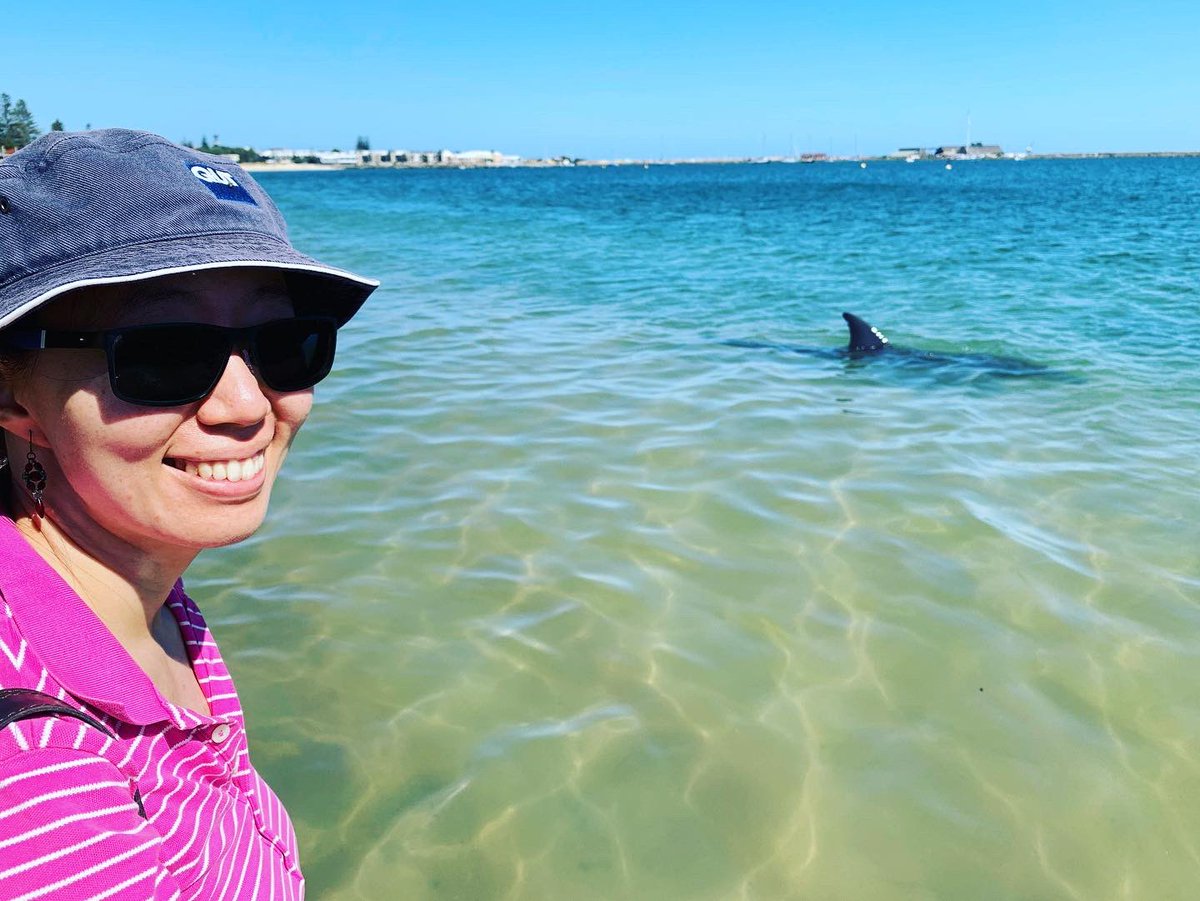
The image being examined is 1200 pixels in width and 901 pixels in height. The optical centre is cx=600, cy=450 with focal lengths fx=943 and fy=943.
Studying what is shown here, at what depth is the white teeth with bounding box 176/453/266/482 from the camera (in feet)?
5.23

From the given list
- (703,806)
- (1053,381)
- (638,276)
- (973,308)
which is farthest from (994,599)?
(638,276)

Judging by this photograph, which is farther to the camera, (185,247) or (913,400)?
(913,400)

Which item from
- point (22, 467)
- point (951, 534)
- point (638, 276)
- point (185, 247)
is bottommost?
point (638, 276)

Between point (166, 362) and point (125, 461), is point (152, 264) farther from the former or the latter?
point (125, 461)

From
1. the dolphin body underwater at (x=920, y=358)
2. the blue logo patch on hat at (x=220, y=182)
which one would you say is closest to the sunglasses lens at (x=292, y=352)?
the blue logo patch on hat at (x=220, y=182)

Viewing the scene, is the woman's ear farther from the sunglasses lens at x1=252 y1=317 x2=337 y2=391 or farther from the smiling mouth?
the sunglasses lens at x1=252 y1=317 x2=337 y2=391

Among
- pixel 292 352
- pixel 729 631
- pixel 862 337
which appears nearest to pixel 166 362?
pixel 292 352

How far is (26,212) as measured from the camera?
4.44 feet

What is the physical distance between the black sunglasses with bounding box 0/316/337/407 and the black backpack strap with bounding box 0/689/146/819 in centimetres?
47

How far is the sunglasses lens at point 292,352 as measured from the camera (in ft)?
5.39

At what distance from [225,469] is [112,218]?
445 millimetres

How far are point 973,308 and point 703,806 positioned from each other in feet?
42.2

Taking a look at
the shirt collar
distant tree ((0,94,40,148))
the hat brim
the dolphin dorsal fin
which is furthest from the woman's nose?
distant tree ((0,94,40,148))

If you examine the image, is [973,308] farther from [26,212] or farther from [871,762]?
[26,212]
